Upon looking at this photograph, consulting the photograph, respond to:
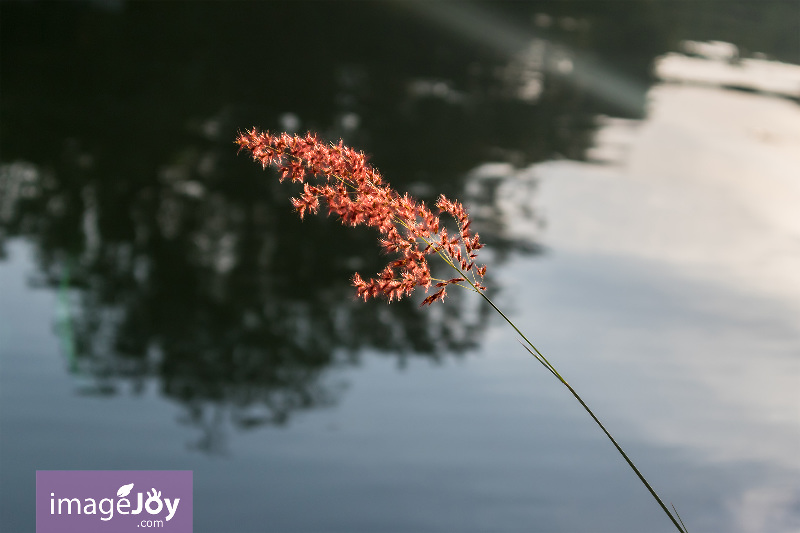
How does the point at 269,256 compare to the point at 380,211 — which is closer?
the point at 380,211

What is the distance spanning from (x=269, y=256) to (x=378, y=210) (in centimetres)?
935

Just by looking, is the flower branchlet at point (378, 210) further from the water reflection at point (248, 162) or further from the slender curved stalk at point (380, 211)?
the water reflection at point (248, 162)

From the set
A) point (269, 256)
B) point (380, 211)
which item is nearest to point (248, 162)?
point (269, 256)

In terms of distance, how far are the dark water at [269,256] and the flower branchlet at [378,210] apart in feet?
17.1

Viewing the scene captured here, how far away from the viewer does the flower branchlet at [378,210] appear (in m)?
1.50

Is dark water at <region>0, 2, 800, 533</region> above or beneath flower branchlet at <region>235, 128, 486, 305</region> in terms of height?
above

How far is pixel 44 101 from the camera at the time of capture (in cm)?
1435

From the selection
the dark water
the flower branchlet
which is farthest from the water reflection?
the flower branchlet

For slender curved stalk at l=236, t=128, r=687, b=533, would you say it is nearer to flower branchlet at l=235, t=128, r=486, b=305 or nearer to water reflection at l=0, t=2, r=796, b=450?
flower branchlet at l=235, t=128, r=486, b=305

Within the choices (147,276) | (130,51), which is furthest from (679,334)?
(130,51)

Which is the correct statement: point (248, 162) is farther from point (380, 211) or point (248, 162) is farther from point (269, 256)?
point (380, 211)

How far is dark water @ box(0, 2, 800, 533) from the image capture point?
7.01 m

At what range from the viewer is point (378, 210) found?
4.90ft

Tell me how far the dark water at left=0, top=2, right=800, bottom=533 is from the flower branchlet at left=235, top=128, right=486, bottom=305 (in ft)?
17.1
